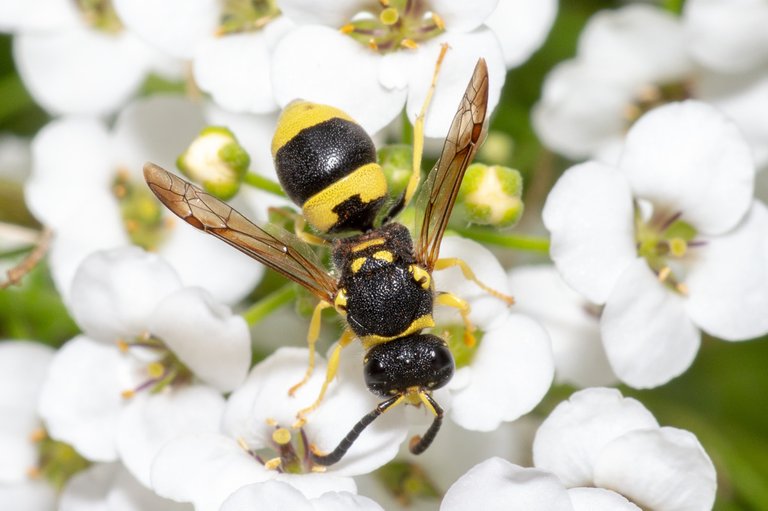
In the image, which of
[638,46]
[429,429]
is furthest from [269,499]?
[638,46]

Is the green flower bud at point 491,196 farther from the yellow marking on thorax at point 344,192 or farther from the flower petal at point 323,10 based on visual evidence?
the flower petal at point 323,10

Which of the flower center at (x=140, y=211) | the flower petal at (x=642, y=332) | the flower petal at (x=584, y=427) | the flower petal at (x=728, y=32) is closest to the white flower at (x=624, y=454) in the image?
the flower petal at (x=584, y=427)

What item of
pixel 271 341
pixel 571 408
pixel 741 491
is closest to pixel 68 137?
pixel 271 341

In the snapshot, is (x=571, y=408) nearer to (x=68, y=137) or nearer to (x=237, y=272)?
(x=237, y=272)

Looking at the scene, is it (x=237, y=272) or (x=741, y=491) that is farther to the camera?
(x=741, y=491)

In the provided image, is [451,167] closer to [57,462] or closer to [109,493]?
[109,493]

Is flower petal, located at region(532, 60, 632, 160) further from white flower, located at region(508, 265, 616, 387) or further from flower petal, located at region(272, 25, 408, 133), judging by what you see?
flower petal, located at region(272, 25, 408, 133)
